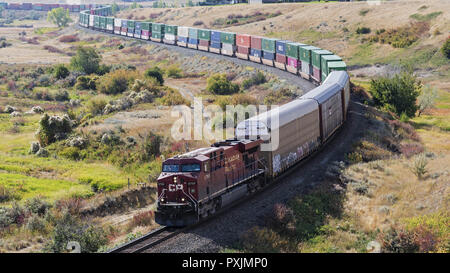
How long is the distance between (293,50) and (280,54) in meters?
5.41

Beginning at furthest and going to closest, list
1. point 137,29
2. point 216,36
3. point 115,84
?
1. point 137,29
2. point 216,36
3. point 115,84

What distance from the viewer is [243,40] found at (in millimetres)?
87125

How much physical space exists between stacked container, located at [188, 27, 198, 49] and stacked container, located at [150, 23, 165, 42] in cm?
1385

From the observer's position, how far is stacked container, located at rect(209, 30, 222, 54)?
94.4 meters

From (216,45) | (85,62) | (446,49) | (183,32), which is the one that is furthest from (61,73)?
(446,49)

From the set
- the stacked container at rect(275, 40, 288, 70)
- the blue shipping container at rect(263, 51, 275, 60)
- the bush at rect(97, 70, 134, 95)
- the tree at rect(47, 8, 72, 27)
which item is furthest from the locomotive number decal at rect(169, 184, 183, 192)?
the tree at rect(47, 8, 72, 27)

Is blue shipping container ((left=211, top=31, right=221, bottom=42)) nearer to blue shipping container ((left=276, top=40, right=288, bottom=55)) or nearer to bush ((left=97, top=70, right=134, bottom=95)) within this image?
blue shipping container ((left=276, top=40, right=288, bottom=55))

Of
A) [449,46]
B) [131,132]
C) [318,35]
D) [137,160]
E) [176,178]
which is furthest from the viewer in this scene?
[318,35]

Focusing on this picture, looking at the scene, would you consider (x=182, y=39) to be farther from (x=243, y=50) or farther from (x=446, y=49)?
(x=446, y=49)

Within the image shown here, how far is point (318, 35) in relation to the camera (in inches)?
4220
